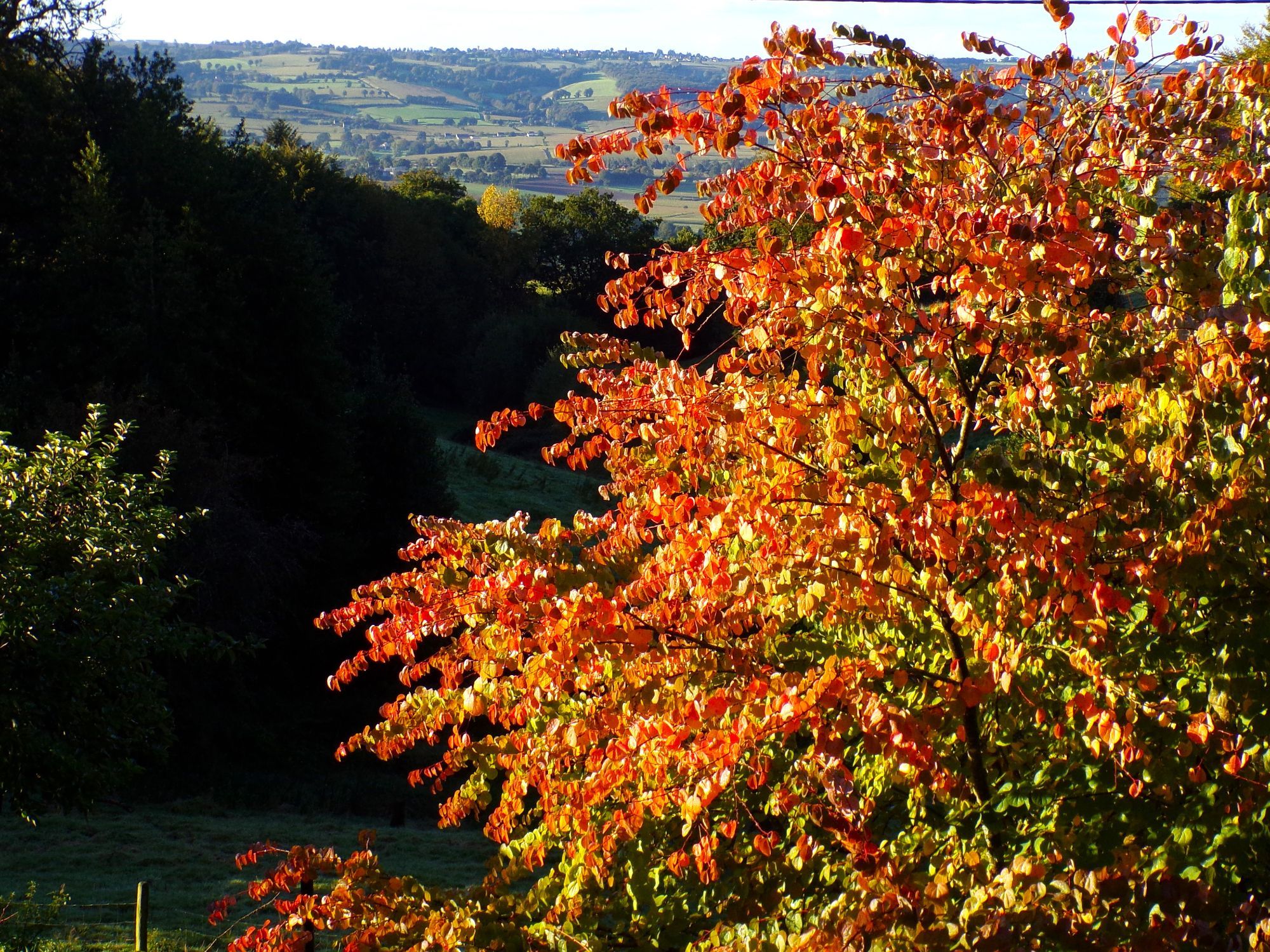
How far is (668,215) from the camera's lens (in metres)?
101

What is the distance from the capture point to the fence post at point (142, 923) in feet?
36.5

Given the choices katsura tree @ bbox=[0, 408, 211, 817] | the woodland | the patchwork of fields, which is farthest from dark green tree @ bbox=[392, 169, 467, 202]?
the woodland

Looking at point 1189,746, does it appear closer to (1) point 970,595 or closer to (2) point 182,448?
(1) point 970,595

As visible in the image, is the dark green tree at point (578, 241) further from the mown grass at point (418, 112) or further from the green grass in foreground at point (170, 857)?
the mown grass at point (418, 112)

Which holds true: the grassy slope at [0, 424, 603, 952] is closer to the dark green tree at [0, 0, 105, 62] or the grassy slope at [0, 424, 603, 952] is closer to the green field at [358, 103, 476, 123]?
the dark green tree at [0, 0, 105, 62]

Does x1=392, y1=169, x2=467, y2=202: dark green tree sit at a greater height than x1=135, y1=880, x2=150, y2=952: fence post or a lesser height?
greater

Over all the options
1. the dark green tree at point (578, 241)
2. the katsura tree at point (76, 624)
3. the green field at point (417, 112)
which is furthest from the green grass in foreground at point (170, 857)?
the green field at point (417, 112)

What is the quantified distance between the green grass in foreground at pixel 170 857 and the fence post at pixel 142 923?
10cm

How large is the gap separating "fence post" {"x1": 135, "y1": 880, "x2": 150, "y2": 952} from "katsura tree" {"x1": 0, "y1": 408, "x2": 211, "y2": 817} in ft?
5.11

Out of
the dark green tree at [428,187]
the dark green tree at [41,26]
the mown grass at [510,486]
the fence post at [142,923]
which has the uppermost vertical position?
the dark green tree at [41,26]

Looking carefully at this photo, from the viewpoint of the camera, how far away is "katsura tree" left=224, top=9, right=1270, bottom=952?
3.86m

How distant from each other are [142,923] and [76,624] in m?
3.59

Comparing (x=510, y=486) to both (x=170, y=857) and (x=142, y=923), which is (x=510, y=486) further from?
(x=142, y=923)

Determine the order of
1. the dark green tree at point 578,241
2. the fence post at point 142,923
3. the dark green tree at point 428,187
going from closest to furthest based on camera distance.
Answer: the fence post at point 142,923, the dark green tree at point 578,241, the dark green tree at point 428,187
